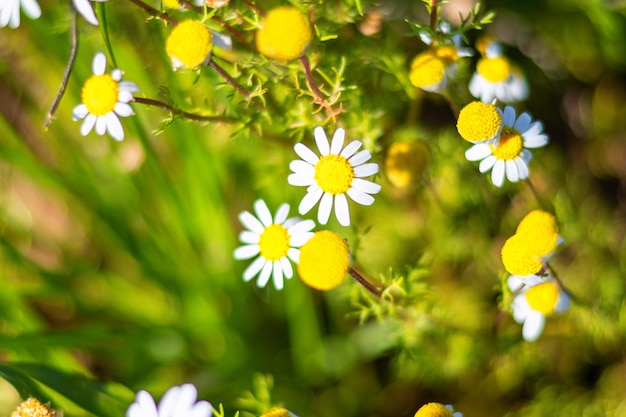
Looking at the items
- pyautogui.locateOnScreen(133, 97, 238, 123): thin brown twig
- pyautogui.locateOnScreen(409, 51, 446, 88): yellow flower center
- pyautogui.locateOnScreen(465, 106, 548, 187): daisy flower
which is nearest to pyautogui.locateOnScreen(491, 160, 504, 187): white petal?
pyautogui.locateOnScreen(465, 106, 548, 187): daisy flower

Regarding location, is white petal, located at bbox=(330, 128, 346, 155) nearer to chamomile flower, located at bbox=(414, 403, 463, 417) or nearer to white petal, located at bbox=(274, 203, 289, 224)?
white petal, located at bbox=(274, 203, 289, 224)

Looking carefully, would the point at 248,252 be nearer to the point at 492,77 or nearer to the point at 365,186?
the point at 365,186

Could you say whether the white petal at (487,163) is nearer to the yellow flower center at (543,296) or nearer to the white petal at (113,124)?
the yellow flower center at (543,296)

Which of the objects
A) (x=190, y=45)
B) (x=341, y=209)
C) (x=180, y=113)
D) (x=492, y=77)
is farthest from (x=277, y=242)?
(x=492, y=77)

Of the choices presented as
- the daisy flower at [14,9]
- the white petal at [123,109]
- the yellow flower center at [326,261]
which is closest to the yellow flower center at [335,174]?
the yellow flower center at [326,261]

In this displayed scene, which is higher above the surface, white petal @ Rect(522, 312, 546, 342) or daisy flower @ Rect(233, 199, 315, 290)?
daisy flower @ Rect(233, 199, 315, 290)

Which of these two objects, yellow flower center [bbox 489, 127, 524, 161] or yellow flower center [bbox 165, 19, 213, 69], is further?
yellow flower center [bbox 489, 127, 524, 161]

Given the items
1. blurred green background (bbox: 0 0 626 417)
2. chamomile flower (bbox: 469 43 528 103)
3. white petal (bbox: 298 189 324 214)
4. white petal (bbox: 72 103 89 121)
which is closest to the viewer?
white petal (bbox: 298 189 324 214)

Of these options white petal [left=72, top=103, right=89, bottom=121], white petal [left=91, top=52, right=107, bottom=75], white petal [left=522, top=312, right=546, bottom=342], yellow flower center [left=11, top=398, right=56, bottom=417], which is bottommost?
yellow flower center [left=11, top=398, right=56, bottom=417]
